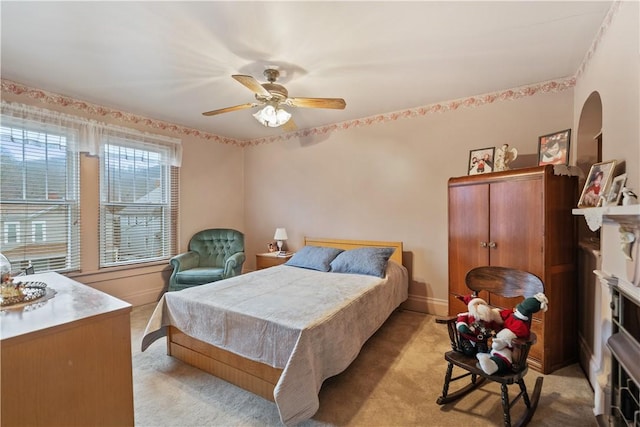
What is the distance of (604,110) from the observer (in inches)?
73.4

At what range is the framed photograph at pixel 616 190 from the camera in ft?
4.89

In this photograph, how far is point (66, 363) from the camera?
1.08 meters

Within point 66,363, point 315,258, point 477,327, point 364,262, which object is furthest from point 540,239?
point 66,363

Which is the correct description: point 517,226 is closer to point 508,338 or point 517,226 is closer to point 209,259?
point 508,338

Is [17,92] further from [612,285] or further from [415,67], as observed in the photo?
[612,285]

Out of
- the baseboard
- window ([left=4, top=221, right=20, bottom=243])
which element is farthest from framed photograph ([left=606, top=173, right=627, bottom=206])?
window ([left=4, top=221, right=20, bottom=243])

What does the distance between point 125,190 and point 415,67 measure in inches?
145

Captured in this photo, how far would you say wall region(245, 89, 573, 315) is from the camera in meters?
3.00

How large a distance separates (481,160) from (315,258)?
2.12 metres

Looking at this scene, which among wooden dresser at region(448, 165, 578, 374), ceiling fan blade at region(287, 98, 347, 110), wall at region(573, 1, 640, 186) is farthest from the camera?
ceiling fan blade at region(287, 98, 347, 110)

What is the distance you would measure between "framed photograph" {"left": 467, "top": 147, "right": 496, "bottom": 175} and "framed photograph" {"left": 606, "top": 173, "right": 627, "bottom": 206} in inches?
52.5

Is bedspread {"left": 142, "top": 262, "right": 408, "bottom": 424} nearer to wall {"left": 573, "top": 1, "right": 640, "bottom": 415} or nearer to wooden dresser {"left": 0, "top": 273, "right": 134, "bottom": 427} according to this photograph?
wooden dresser {"left": 0, "top": 273, "right": 134, "bottom": 427}

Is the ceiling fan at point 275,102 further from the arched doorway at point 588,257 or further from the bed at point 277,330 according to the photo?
the arched doorway at point 588,257

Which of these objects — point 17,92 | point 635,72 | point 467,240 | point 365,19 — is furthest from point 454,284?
point 17,92
